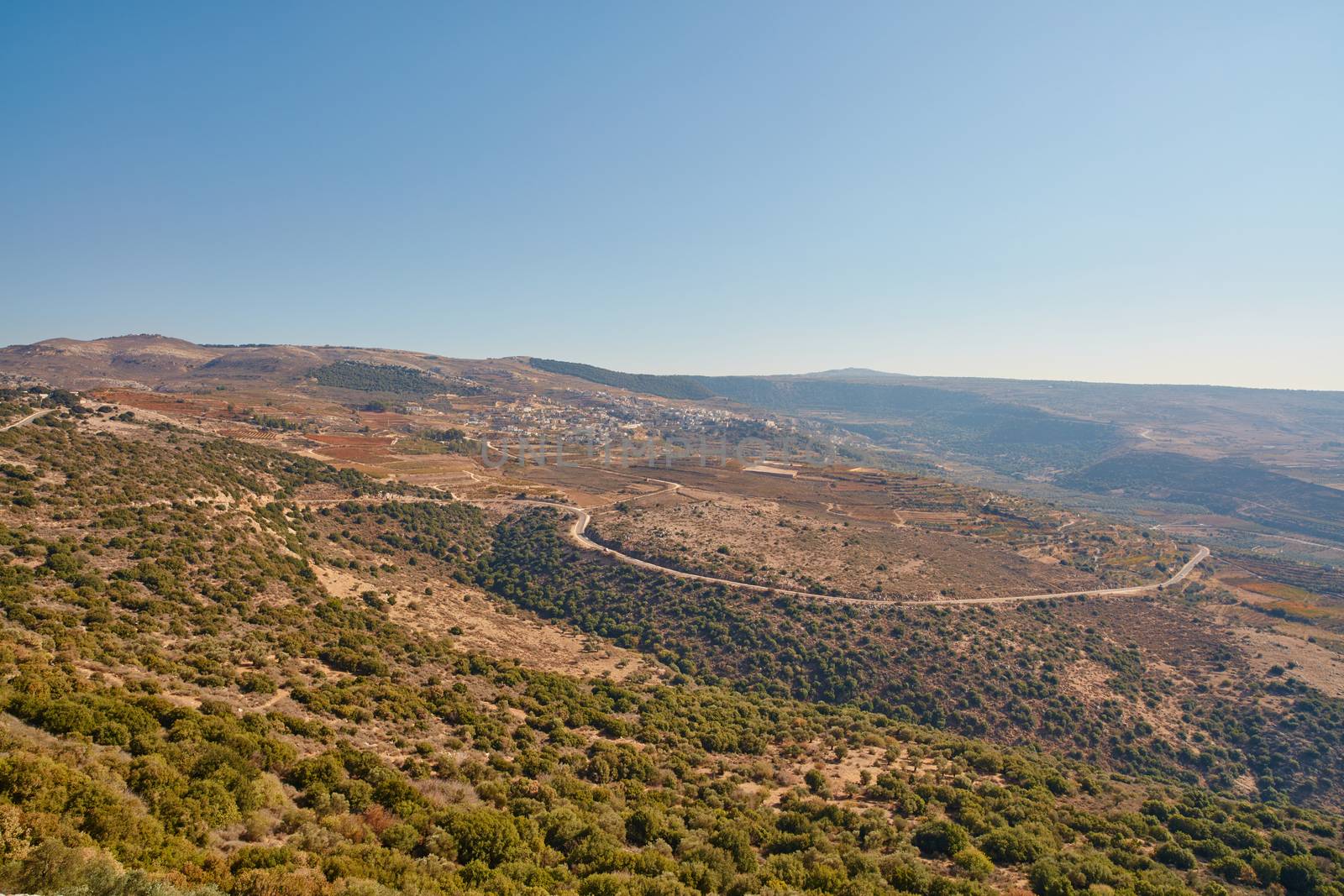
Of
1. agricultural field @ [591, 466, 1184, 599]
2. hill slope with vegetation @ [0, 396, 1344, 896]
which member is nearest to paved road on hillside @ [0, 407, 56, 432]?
hill slope with vegetation @ [0, 396, 1344, 896]

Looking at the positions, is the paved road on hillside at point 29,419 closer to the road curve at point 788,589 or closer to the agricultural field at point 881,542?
the road curve at point 788,589

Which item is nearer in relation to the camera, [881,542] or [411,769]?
[411,769]

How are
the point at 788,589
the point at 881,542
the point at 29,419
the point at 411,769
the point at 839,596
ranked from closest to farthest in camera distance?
the point at 411,769, the point at 29,419, the point at 839,596, the point at 788,589, the point at 881,542

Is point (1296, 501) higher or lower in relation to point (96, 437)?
lower

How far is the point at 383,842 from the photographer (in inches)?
489

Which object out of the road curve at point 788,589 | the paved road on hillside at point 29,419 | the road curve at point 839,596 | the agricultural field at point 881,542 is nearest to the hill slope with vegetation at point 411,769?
the paved road on hillside at point 29,419

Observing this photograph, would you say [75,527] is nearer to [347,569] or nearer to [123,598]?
[123,598]

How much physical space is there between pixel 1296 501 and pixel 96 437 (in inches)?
9411

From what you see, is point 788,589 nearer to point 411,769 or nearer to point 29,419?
point 411,769

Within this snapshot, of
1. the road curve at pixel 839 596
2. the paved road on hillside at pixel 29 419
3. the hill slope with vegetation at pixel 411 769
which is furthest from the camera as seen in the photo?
the road curve at pixel 839 596

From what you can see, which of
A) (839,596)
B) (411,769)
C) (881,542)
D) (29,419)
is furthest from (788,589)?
(29,419)

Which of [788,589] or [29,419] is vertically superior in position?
[29,419]

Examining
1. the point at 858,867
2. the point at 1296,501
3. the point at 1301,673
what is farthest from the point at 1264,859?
the point at 1296,501

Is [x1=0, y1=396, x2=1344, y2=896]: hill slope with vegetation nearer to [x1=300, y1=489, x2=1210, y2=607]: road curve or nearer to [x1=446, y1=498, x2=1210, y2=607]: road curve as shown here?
[x1=446, y1=498, x2=1210, y2=607]: road curve
